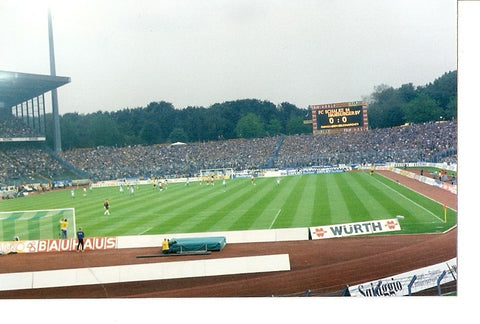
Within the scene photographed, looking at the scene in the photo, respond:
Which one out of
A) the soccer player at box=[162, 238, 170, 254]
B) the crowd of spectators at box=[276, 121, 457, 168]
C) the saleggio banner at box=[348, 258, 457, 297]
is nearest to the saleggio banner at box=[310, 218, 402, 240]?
the crowd of spectators at box=[276, 121, 457, 168]

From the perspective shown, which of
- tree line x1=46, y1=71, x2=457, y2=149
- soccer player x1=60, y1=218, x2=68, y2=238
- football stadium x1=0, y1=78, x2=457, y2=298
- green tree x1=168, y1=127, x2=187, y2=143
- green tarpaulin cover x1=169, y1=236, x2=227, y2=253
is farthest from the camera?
green tree x1=168, y1=127, x2=187, y2=143

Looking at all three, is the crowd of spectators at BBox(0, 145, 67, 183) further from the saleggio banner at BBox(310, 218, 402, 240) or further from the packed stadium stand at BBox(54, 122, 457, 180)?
the saleggio banner at BBox(310, 218, 402, 240)

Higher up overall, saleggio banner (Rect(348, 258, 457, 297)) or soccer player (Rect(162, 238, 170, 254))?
soccer player (Rect(162, 238, 170, 254))

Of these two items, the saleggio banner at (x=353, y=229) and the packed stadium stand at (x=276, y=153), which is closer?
the saleggio banner at (x=353, y=229)

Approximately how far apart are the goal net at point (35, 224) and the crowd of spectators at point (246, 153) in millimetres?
2821

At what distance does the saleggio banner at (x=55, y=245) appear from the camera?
14.0 meters

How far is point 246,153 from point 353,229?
11.1m

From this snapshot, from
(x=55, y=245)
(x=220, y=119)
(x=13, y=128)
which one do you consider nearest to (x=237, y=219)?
(x=220, y=119)

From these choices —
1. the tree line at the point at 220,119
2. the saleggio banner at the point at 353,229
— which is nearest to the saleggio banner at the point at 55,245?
the tree line at the point at 220,119

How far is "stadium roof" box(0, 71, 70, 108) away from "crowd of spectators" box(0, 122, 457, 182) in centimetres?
195

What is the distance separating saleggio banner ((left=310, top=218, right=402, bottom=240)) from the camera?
44.9ft

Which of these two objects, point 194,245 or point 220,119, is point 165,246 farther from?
point 220,119

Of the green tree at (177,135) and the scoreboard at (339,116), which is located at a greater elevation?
the scoreboard at (339,116)

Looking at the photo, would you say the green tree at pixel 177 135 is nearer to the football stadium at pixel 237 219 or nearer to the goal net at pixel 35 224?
the football stadium at pixel 237 219
